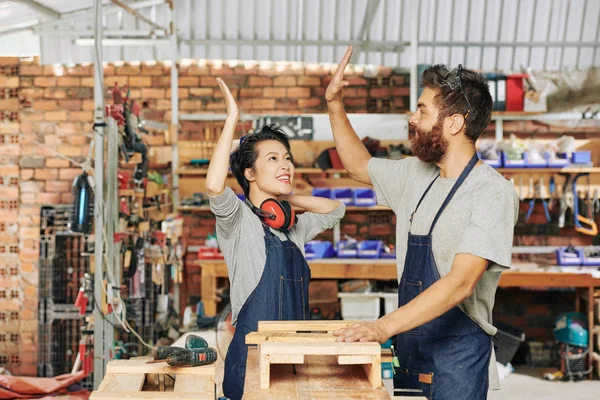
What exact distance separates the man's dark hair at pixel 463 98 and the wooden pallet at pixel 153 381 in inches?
44.0

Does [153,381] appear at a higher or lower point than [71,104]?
lower

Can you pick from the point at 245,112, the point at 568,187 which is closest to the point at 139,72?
the point at 245,112

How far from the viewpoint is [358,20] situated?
23.2 ft

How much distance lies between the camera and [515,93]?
6.80 m

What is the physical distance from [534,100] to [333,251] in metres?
2.19

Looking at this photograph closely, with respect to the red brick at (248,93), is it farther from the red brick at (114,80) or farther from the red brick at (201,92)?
the red brick at (114,80)

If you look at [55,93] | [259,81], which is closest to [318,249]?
[259,81]

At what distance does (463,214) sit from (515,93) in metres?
4.64

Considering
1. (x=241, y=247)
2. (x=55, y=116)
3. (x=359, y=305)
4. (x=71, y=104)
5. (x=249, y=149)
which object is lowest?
(x=359, y=305)

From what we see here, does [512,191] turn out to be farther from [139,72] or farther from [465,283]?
[139,72]

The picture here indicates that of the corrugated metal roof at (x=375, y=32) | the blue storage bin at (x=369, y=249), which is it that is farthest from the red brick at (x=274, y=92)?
the blue storage bin at (x=369, y=249)

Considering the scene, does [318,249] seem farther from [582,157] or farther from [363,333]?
[363,333]

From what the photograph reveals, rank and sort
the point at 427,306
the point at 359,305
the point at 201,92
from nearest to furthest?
the point at 427,306
the point at 359,305
the point at 201,92

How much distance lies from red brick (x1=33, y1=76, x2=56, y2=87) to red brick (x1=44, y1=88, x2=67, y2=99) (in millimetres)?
46
